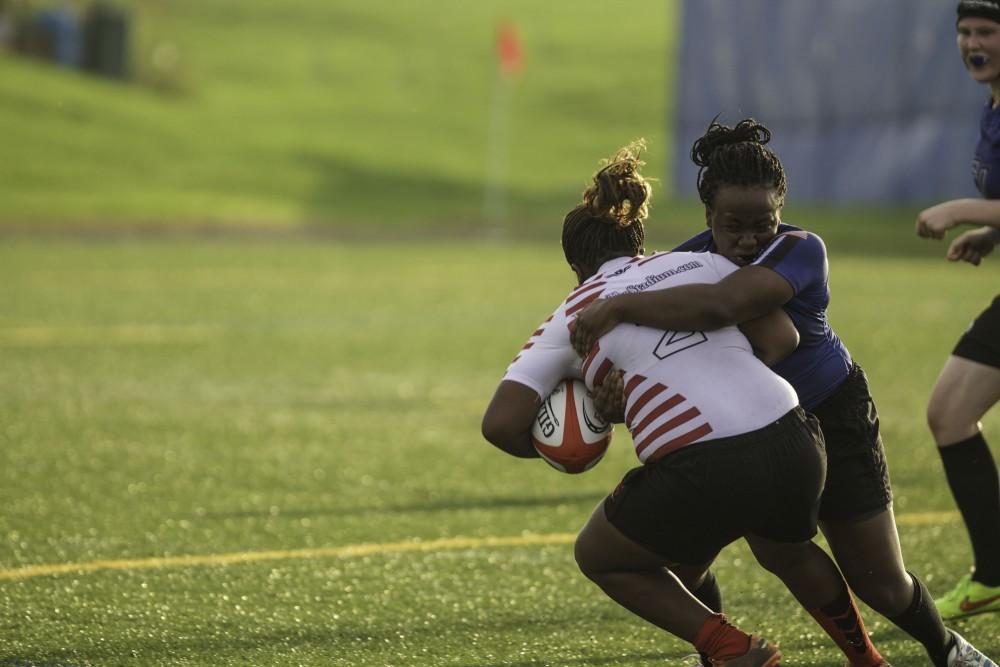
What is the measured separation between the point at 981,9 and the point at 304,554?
9.71ft

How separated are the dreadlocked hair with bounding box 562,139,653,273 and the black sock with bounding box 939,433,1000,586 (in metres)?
1.70

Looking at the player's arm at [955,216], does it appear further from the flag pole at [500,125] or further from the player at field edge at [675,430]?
the flag pole at [500,125]

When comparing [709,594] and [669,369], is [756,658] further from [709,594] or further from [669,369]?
[669,369]

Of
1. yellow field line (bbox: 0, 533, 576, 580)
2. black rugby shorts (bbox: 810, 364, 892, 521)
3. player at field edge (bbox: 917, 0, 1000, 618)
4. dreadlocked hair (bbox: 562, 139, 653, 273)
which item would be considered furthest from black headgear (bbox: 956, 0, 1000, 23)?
yellow field line (bbox: 0, 533, 576, 580)

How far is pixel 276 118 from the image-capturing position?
40.2 m

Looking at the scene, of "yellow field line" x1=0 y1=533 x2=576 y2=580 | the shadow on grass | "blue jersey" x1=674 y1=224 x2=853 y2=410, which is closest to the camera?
"blue jersey" x1=674 y1=224 x2=853 y2=410

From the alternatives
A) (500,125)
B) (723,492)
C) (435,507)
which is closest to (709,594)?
(723,492)

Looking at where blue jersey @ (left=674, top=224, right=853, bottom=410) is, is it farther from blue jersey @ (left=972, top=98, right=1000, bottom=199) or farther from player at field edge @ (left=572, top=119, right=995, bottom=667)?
blue jersey @ (left=972, top=98, right=1000, bottom=199)

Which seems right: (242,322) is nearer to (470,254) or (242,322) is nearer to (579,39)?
(470,254)

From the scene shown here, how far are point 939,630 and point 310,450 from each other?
14.1 ft

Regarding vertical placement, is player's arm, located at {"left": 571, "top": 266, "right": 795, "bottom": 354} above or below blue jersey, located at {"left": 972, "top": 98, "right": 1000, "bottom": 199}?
below

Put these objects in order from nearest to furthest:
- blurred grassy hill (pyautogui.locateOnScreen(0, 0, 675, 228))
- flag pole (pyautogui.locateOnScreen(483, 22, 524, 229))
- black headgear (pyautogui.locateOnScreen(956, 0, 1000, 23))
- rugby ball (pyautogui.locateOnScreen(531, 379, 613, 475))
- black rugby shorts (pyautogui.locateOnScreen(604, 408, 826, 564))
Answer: black rugby shorts (pyautogui.locateOnScreen(604, 408, 826, 564))
rugby ball (pyautogui.locateOnScreen(531, 379, 613, 475))
black headgear (pyautogui.locateOnScreen(956, 0, 1000, 23))
flag pole (pyautogui.locateOnScreen(483, 22, 524, 229))
blurred grassy hill (pyautogui.locateOnScreen(0, 0, 675, 228))

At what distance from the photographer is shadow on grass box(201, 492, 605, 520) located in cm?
628

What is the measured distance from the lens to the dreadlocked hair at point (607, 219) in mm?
3771
